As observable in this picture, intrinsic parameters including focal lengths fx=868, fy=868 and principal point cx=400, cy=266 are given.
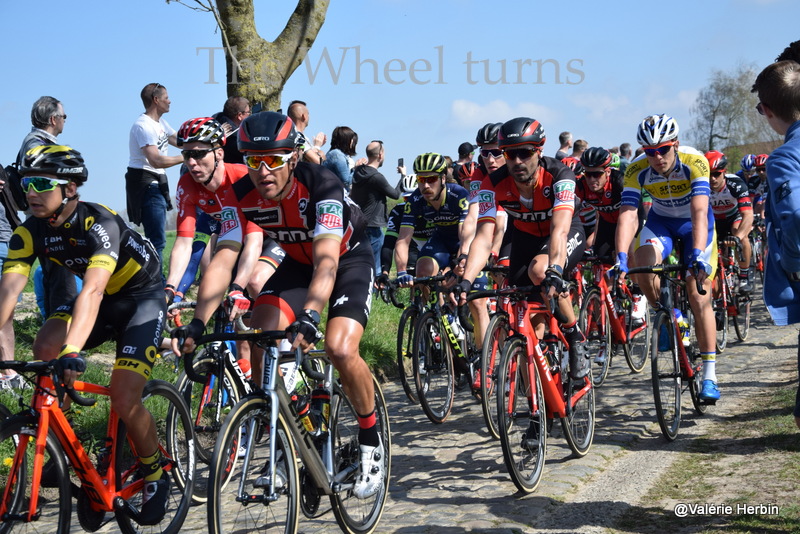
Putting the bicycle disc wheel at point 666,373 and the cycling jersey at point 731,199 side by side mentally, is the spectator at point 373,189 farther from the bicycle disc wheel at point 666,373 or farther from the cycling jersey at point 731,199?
→ the bicycle disc wheel at point 666,373

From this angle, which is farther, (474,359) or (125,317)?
(474,359)

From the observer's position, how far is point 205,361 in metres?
6.43

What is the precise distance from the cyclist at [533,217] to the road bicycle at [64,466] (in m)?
2.51

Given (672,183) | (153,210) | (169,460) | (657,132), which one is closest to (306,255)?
(169,460)

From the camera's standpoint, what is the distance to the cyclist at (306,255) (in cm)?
492

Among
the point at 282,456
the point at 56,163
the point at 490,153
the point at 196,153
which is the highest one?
the point at 490,153

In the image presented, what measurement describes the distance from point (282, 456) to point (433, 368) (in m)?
4.33

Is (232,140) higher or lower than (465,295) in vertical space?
higher

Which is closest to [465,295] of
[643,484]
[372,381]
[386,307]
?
[372,381]

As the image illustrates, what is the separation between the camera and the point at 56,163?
4902 mm

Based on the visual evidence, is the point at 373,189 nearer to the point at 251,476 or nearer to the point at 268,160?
the point at 268,160

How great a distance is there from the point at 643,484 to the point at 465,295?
71.1 inches

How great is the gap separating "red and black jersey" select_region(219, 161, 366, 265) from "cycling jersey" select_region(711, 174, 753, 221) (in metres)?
7.46

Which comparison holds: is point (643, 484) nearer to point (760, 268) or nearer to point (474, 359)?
point (474, 359)
